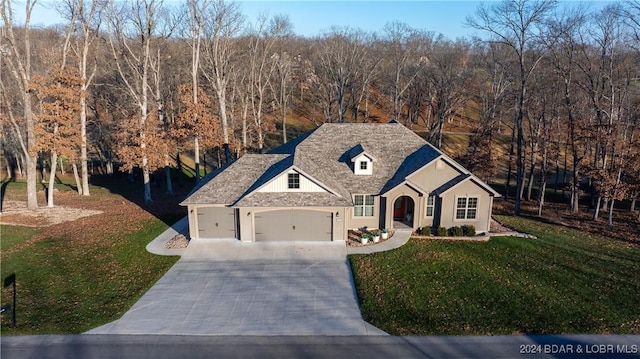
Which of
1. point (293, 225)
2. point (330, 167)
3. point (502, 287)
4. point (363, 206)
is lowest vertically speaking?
point (502, 287)

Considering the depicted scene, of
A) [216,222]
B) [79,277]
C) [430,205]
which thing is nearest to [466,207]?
[430,205]

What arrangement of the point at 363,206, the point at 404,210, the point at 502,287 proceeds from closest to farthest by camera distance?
the point at 502,287 → the point at 363,206 → the point at 404,210

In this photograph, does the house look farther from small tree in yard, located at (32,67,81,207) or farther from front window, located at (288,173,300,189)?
small tree in yard, located at (32,67,81,207)

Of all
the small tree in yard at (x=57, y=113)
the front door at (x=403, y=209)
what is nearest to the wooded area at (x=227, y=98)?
the small tree in yard at (x=57, y=113)

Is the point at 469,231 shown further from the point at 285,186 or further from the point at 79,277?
the point at 79,277

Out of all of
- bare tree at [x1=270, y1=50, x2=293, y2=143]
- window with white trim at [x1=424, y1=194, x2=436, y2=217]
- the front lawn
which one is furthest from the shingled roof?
bare tree at [x1=270, y1=50, x2=293, y2=143]

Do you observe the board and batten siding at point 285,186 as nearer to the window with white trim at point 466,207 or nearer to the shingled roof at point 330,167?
the shingled roof at point 330,167

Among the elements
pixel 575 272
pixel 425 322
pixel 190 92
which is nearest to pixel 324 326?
pixel 425 322
